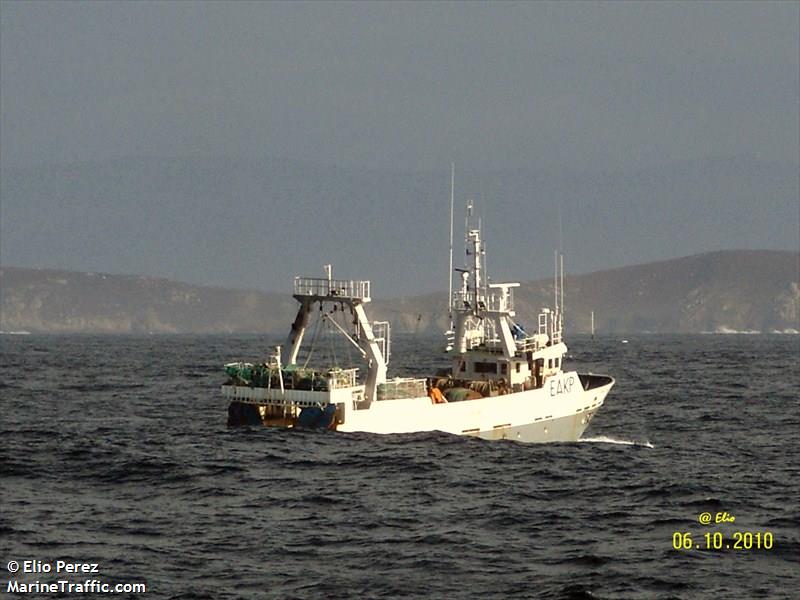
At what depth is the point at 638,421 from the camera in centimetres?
6506

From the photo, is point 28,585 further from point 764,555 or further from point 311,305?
point 311,305

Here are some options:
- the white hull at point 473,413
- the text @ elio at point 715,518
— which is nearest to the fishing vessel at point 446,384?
the white hull at point 473,413

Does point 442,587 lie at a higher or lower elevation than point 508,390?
lower

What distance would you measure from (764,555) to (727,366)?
9509 cm

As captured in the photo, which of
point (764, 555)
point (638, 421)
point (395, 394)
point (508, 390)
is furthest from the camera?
point (638, 421)

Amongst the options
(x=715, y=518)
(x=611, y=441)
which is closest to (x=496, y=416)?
(x=611, y=441)

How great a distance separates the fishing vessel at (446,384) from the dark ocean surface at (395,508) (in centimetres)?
101

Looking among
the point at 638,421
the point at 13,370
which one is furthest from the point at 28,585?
the point at 13,370
